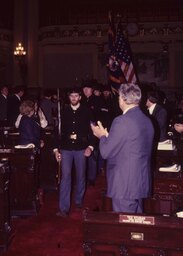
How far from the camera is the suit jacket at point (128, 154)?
12.1 ft

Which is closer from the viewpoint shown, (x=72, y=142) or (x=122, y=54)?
(x=72, y=142)

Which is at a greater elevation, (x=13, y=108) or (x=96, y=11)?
(x=96, y=11)

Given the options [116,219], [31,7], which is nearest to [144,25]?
[31,7]

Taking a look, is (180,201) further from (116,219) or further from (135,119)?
(116,219)

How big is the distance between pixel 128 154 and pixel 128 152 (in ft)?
0.06

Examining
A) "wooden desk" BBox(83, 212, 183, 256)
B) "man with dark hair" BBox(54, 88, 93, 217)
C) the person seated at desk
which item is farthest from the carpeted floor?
"wooden desk" BBox(83, 212, 183, 256)

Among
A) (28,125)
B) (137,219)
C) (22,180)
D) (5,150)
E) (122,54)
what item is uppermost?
(122,54)

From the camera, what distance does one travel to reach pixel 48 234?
5.57 meters

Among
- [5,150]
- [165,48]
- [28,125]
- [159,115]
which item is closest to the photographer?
[5,150]

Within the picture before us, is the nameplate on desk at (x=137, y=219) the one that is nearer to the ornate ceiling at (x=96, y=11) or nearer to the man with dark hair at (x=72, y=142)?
the man with dark hair at (x=72, y=142)

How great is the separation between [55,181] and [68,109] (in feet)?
7.00

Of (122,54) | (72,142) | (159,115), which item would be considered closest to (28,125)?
(72,142)

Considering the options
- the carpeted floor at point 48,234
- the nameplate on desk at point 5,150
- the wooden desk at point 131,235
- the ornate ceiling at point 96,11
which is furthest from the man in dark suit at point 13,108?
the ornate ceiling at point 96,11

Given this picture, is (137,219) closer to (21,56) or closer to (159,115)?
Answer: (159,115)
